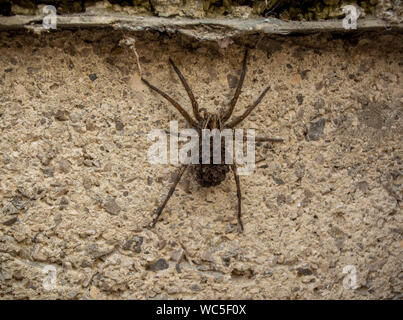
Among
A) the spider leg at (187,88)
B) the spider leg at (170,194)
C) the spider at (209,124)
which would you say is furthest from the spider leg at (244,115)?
the spider leg at (170,194)

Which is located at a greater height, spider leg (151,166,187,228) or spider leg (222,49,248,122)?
spider leg (222,49,248,122)

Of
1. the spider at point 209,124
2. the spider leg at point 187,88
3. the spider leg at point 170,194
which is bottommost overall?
the spider leg at point 170,194

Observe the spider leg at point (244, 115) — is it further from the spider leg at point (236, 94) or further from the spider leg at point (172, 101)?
the spider leg at point (172, 101)

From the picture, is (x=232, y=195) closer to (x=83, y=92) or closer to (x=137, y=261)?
(x=137, y=261)

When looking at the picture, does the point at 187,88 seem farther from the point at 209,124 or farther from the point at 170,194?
the point at 170,194

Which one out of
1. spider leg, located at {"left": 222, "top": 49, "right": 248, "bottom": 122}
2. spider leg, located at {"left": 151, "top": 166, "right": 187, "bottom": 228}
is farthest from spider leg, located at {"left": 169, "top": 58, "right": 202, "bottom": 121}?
spider leg, located at {"left": 151, "top": 166, "right": 187, "bottom": 228}

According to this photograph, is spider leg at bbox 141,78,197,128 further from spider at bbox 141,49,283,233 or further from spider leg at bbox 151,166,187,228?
spider leg at bbox 151,166,187,228

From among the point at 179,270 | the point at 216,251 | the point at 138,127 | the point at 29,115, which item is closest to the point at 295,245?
the point at 216,251

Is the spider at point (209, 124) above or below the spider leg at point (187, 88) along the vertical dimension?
below
